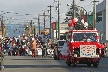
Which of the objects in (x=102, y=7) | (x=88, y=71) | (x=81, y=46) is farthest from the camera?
(x=102, y=7)

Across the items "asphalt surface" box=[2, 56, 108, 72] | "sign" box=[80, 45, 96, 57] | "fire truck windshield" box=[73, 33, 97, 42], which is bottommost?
"asphalt surface" box=[2, 56, 108, 72]

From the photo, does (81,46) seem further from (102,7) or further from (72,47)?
(102,7)

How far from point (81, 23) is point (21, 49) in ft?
80.1

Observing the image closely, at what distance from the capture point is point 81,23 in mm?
30734

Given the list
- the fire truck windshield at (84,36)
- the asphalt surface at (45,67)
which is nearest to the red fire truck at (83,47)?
the fire truck windshield at (84,36)

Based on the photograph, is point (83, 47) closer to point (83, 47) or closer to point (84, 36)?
point (83, 47)

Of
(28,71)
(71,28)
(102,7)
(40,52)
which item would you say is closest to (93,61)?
(71,28)

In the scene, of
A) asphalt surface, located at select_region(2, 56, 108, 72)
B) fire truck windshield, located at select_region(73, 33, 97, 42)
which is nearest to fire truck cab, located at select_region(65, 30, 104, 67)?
fire truck windshield, located at select_region(73, 33, 97, 42)

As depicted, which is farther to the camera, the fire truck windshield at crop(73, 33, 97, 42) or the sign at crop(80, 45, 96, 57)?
the fire truck windshield at crop(73, 33, 97, 42)

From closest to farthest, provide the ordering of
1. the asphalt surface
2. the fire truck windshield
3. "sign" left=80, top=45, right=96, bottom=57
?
the asphalt surface
"sign" left=80, top=45, right=96, bottom=57
the fire truck windshield

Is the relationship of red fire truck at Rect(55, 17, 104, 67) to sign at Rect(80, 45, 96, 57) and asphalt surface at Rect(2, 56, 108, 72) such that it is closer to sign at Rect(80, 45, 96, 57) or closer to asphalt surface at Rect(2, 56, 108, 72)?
sign at Rect(80, 45, 96, 57)

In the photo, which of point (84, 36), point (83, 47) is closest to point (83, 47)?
point (83, 47)

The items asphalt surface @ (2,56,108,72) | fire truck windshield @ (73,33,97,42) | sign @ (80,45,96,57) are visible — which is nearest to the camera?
asphalt surface @ (2,56,108,72)

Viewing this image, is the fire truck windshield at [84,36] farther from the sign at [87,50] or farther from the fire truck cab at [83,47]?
the sign at [87,50]
